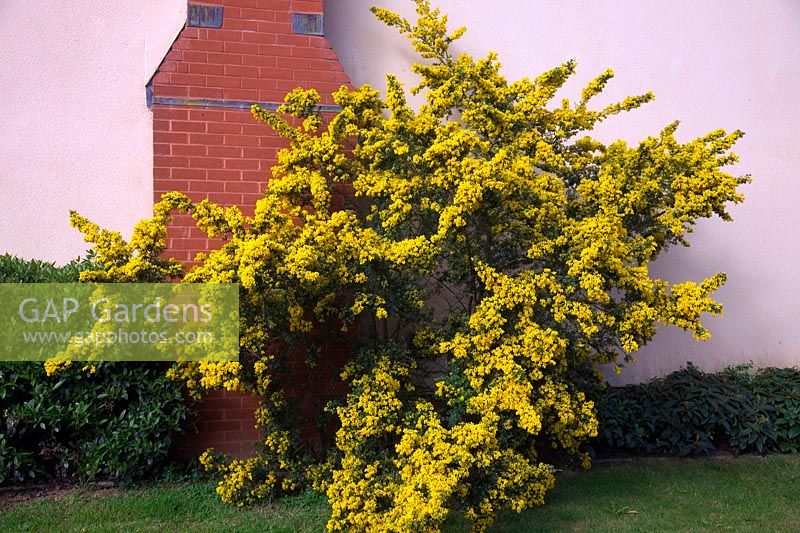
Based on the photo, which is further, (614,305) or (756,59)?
(756,59)

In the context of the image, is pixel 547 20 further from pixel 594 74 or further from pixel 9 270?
pixel 9 270

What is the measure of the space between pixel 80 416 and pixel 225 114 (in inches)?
86.7

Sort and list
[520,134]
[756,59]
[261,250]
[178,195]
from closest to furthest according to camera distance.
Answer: [261,250]
[178,195]
[520,134]
[756,59]

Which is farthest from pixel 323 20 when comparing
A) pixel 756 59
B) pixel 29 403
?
pixel 756 59

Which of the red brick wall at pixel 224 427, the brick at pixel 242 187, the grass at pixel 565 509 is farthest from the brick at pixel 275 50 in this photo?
the grass at pixel 565 509

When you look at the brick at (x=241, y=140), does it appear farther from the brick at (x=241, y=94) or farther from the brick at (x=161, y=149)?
the brick at (x=161, y=149)

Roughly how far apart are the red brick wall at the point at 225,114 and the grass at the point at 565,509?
57cm

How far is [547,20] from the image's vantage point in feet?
20.4

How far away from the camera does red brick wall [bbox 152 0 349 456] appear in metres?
5.12

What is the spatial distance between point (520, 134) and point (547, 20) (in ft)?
5.29

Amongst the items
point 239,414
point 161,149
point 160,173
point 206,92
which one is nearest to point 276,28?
Result: point 206,92

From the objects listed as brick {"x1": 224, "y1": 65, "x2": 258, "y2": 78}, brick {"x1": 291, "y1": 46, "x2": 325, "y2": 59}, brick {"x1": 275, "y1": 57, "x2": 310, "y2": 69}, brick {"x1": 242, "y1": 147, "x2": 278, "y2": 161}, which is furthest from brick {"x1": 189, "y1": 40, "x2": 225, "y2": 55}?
brick {"x1": 242, "y1": 147, "x2": 278, "y2": 161}

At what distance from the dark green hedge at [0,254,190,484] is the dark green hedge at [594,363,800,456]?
3.21 metres

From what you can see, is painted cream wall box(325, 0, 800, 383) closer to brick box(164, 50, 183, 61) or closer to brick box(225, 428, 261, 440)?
brick box(164, 50, 183, 61)
